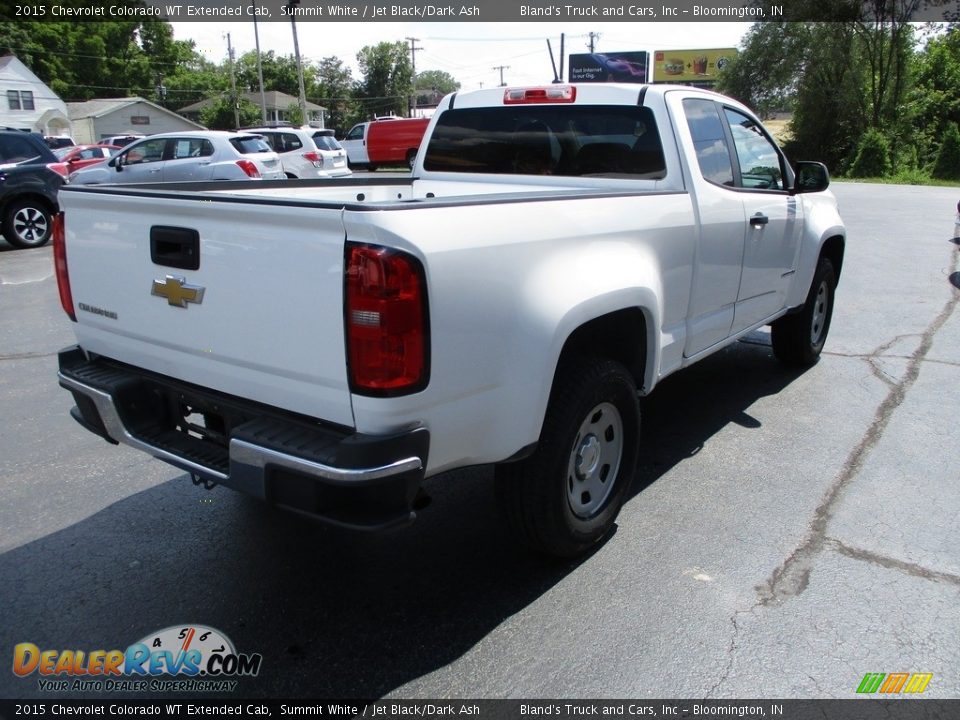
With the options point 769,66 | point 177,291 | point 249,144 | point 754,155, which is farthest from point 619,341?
point 769,66

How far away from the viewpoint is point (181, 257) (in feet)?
8.93

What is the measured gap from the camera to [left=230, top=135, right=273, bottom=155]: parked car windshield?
16.5 m

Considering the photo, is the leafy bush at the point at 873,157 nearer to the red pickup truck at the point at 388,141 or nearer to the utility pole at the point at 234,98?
the red pickup truck at the point at 388,141

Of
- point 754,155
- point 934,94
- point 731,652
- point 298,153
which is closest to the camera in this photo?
point 731,652

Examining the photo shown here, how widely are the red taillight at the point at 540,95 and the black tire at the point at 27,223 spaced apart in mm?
10426

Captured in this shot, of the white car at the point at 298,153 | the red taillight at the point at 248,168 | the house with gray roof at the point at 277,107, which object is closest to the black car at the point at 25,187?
the red taillight at the point at 248,168

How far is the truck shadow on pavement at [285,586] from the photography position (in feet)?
8.91

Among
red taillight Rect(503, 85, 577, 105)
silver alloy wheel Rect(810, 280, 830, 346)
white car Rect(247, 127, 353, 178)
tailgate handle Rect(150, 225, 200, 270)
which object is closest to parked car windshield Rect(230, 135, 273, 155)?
white car Rect(247, 127, 353, 178)

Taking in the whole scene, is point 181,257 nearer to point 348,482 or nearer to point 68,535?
point 348,482

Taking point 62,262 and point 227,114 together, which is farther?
point 227,114

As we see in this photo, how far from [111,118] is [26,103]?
776 cm

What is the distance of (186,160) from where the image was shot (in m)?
15.8

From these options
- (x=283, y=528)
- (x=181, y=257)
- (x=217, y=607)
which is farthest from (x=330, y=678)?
(x=181, y=257)

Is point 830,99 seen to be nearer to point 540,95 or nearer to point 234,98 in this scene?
point 540,95
